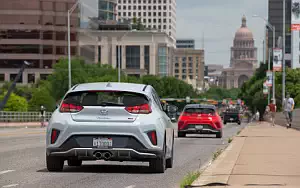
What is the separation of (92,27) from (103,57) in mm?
26758

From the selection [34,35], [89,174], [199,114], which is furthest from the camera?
[34,35]

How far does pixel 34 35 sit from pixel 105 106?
424 feet

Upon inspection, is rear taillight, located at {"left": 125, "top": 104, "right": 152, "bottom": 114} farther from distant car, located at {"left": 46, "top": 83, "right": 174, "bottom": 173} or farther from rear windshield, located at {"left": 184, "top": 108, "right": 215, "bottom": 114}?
rear windshield, located at {"left": 184, "top": 108, "right": 215, "bottom": 114}

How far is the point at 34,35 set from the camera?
143 meters

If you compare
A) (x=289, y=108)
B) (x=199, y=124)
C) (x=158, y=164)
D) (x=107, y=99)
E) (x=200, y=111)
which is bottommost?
(x=199, y=124)

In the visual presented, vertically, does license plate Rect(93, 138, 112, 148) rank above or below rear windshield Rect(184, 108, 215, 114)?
above

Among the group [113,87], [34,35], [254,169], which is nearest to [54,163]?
[113,87]

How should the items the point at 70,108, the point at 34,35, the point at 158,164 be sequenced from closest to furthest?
the point at 70,108, the point at 158,164, the point at 34,35

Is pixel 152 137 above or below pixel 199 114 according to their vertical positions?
above

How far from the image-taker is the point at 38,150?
2312 centimetres

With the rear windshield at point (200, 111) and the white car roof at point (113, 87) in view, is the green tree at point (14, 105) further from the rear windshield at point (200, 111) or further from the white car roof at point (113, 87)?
the white car roof at point (113, 87)

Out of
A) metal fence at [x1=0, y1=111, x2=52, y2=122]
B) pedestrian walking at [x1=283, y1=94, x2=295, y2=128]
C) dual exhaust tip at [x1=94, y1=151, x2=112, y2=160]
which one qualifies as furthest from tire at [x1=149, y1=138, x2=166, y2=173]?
metal fence at [x1=0, y1=111, x2=52, y2=122]

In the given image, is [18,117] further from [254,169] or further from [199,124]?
[254,169]

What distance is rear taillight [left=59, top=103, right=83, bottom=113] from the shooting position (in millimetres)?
15390
